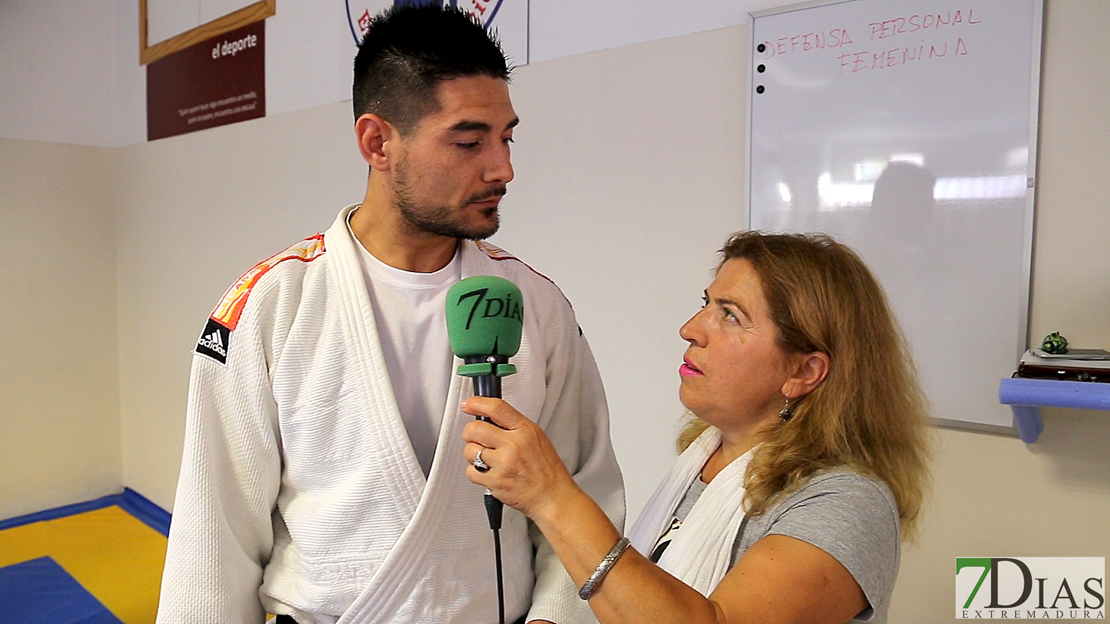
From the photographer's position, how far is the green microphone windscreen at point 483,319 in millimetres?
931

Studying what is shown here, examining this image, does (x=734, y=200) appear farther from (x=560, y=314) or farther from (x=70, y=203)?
(x=70, y=203)

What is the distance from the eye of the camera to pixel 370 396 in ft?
3.63

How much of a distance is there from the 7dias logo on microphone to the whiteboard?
30cm

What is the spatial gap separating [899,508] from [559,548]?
557 millimetres

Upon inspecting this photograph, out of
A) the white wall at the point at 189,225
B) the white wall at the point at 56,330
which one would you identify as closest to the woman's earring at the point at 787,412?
the white wall at the point at 189,225

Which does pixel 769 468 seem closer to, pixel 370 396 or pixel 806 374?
pixel 806 374

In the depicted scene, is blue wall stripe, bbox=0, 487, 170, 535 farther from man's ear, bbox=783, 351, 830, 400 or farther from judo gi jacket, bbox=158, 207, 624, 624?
man's ear, bbox=783, 351, 830, 400

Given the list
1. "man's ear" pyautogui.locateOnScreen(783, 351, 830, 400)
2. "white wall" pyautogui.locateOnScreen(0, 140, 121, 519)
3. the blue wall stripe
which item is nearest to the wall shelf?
"man's ear" pyautogui.locateOnScreen(783, 351, 830, 400)

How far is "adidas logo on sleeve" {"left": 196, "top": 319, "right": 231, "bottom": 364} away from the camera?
1099 mm

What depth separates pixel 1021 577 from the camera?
1.63 m

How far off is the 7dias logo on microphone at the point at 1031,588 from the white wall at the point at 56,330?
435 cm

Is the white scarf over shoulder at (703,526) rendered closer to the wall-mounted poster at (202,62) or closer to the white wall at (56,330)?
the wall-mounted poster at (202,62)

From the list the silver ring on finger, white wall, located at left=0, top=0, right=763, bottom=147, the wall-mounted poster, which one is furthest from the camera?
the wall-mounted poster

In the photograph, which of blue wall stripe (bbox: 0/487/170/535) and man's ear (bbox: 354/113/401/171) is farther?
blue wall stripe (bbox: 0/487/170/535)
